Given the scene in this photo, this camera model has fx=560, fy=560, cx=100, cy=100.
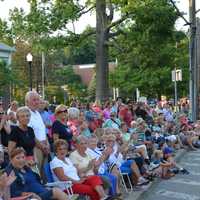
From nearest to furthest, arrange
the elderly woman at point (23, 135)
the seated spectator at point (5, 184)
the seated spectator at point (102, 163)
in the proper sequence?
the seated spectator at point (5, 184) → the elderly woman at point (23, 135) → the seated spectator at point (102, 163)

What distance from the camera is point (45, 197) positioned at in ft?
24.0

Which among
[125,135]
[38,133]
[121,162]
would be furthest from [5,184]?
[125,135]

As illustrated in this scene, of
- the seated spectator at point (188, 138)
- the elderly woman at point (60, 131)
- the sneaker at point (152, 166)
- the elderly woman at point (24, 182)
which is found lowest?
the seated spectator at point (188, 138)

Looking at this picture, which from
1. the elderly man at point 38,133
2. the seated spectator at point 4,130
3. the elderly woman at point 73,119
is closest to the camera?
the seated spectator at point 4,130

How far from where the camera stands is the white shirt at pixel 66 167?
8492mm

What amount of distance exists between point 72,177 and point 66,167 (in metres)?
0.18

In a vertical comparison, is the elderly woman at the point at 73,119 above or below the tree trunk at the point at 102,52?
below

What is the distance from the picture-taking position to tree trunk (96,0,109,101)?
24.8m

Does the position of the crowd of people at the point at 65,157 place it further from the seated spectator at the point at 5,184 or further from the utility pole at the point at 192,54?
the utility pole at the point at 192,54

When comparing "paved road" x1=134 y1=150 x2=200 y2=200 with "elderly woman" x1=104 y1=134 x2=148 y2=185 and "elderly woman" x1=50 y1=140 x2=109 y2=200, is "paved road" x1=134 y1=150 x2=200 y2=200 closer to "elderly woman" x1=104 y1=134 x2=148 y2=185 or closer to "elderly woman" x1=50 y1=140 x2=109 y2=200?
"elderly woman" x1=104 y1=134 x2=148 y2=185

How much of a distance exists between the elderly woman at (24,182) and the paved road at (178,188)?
10.8ft

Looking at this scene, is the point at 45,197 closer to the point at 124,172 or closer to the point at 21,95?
the point at 124,172

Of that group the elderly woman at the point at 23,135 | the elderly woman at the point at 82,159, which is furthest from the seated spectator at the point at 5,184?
the elderly woman at the point at 82,159

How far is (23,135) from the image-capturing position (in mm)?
8336
